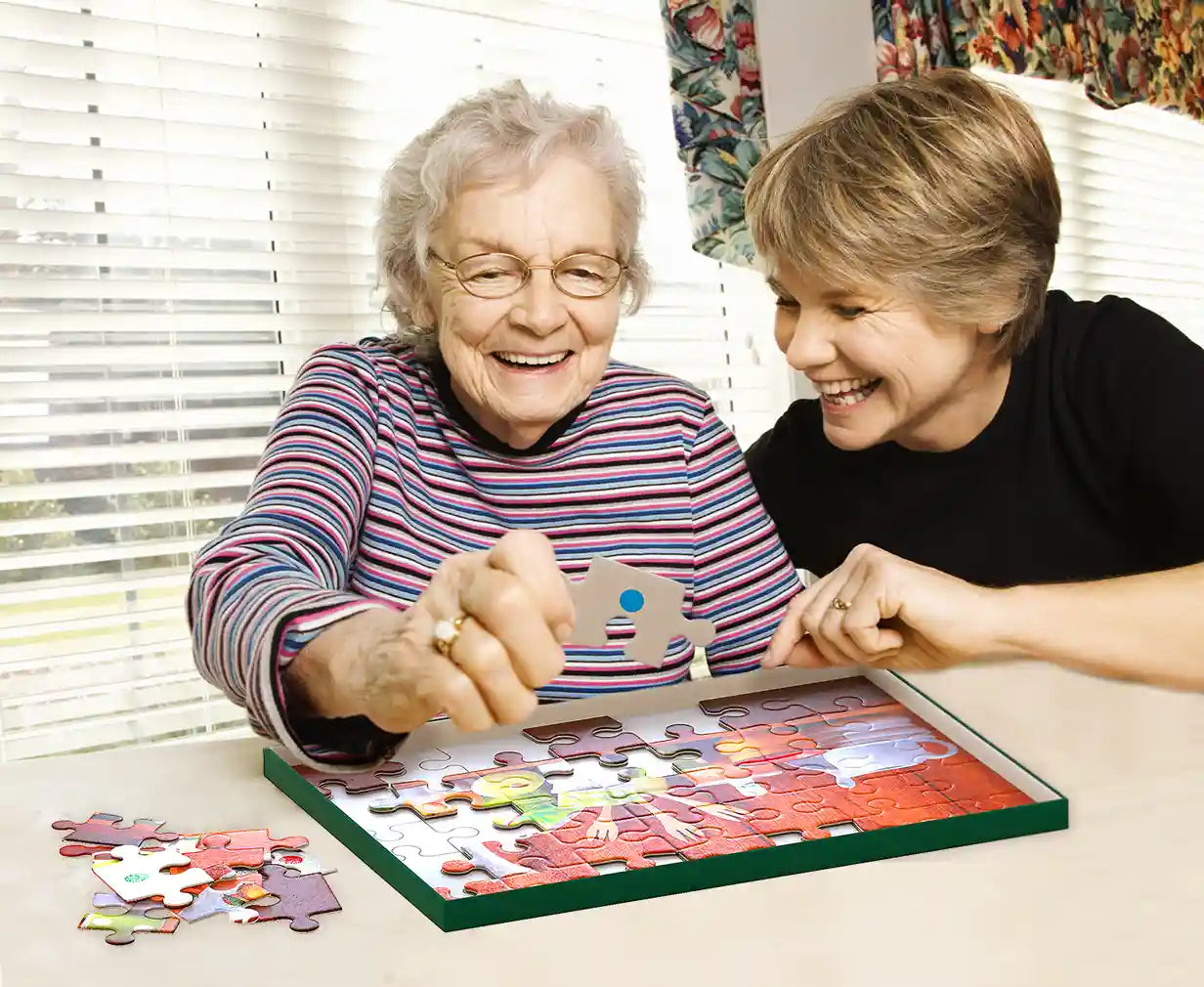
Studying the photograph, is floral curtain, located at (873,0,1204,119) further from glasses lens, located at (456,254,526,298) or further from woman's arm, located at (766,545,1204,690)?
woman's arm, located at (766,545,1204,690)

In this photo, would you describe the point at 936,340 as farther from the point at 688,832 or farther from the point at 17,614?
the point at 17,614

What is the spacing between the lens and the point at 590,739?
1033 mm

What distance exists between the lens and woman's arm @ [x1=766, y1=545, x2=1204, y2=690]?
4.01 feet

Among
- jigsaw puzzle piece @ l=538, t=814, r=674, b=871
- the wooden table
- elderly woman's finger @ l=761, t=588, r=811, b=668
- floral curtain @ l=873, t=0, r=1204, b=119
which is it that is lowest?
the wooden table

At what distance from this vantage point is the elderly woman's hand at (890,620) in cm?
121

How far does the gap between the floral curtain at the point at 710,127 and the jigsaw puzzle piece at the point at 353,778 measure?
2059mm

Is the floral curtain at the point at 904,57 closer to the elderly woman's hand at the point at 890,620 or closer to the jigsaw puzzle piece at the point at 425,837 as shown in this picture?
the elderly woman's hand at the point at 890,620

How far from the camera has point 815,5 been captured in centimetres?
306

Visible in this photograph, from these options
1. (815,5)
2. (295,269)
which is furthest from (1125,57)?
(295,269)

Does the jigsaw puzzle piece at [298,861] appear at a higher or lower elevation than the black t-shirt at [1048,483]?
lower

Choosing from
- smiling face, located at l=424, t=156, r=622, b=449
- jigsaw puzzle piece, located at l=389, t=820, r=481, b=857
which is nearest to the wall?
smiling face, located at l=424, t=156, r=622, b=449

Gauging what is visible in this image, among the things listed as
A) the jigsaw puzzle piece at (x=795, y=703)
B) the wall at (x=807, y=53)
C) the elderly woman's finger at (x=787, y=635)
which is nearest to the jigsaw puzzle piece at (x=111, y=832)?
the jigsaw puzzle piece at (x=795, y=703)

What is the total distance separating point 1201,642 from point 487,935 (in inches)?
35.3

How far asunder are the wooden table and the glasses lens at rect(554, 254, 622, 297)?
2.42 feet
